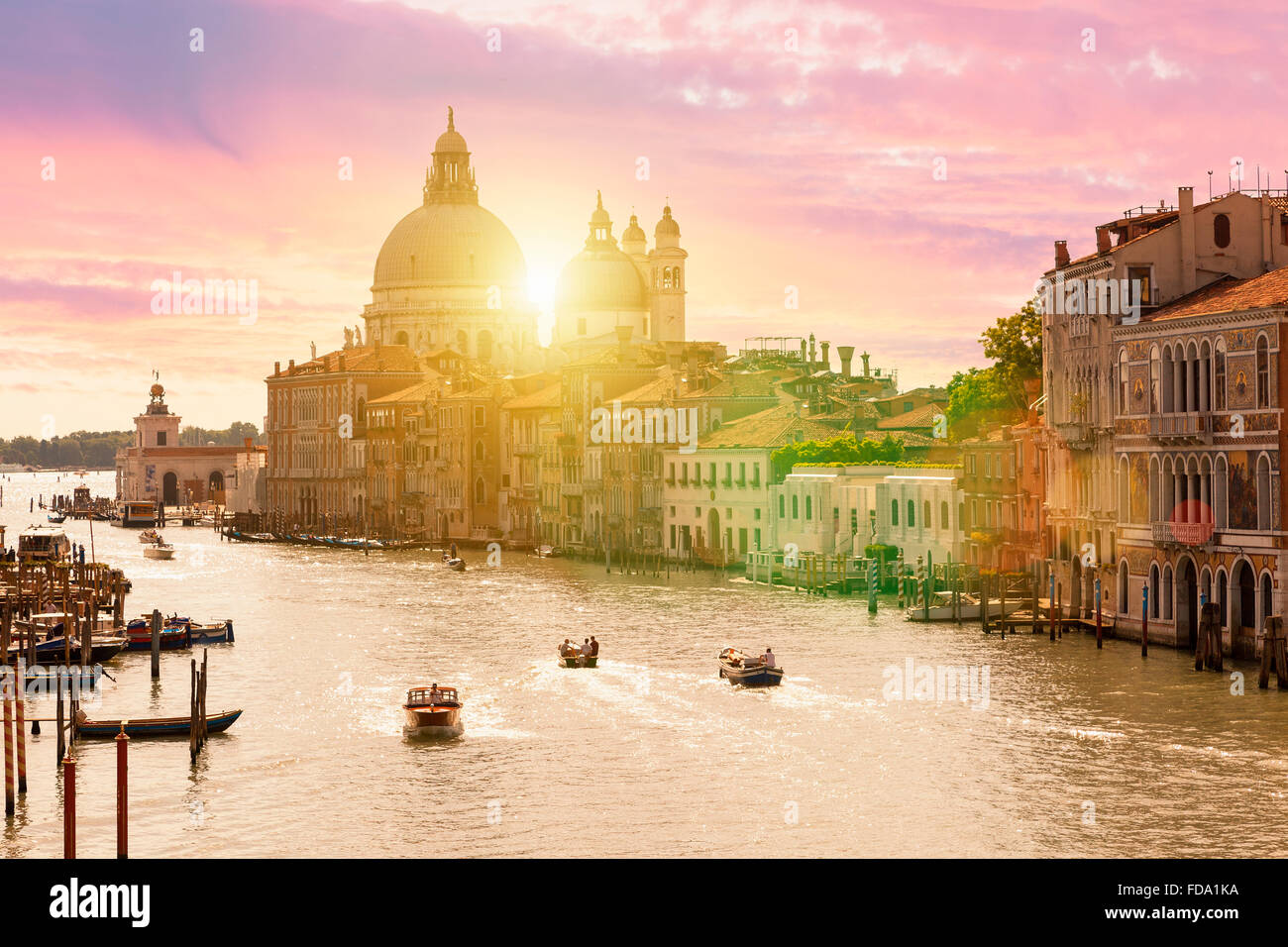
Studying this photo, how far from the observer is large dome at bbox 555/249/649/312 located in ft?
425

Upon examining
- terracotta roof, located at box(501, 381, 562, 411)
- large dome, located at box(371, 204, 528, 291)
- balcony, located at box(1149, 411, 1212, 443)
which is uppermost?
large dome, located at box(371, 204, 528, 291)

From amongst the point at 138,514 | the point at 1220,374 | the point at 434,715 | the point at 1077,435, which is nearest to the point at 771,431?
the point at 1077,435

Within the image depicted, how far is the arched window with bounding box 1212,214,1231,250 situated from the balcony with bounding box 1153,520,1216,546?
7.90 m

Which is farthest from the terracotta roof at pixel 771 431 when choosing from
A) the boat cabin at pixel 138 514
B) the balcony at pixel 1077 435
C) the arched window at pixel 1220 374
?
the boat cabin at pixel 138 514

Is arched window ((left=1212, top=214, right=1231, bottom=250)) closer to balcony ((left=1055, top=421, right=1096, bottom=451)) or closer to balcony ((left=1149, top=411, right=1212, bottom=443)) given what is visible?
balcony ((left=1055, top=421, right=1096, bottom=451))

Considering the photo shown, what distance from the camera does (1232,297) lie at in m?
41.3

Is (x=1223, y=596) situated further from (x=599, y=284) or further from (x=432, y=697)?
(x=599, y=284)

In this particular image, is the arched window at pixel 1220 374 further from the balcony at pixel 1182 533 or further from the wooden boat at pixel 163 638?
the wooden boat at pixel 163 638

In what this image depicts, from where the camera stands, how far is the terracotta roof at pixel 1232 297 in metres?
39.0

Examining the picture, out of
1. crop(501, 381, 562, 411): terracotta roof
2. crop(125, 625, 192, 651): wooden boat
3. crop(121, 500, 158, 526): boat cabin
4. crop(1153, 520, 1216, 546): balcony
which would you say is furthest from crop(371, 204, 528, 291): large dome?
crop(1153, 520, 1216, 546): balcony

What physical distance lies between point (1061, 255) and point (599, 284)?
79.3 meters

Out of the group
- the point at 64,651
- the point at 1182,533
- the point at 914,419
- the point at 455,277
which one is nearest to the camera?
the point at 1182,533
